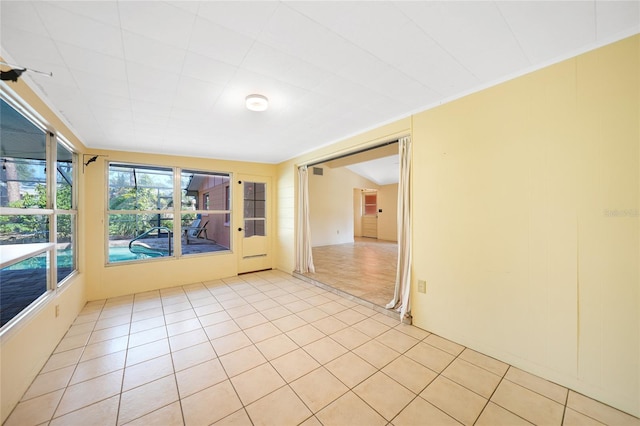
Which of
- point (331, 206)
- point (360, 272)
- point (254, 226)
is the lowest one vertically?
point (360, 272)

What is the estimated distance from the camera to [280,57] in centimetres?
170

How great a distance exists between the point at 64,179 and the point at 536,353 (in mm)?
5507

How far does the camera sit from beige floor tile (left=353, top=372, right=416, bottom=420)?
161 centimetres

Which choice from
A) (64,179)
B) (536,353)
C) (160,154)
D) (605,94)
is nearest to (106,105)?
(64,179)

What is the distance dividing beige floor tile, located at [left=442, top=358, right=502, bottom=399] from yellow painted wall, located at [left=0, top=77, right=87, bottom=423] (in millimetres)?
3228

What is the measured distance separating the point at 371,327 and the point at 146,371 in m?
2.24

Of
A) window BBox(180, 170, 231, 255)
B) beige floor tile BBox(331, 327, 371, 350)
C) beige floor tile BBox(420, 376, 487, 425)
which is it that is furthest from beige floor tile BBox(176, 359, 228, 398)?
window BBox(180, 170, 231, 255)

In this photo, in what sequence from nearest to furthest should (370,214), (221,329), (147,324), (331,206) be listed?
(221,329)
(147,324)
(331,206)
(370,214)

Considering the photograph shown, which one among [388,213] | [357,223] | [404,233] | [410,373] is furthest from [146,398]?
[357,223]

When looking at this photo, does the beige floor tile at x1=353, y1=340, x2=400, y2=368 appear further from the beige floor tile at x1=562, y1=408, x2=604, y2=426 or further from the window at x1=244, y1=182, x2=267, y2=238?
the window at x1=244, y1=182, x2=267, y2=238

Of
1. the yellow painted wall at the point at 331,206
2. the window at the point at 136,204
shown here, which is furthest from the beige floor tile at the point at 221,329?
the yellow painted wall at the point at 331,206

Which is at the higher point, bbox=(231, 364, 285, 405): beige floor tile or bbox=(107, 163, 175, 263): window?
bbox=(107, 163, 175, 263): window

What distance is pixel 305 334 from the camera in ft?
8.54

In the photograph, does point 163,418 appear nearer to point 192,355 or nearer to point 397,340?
point 192,355
